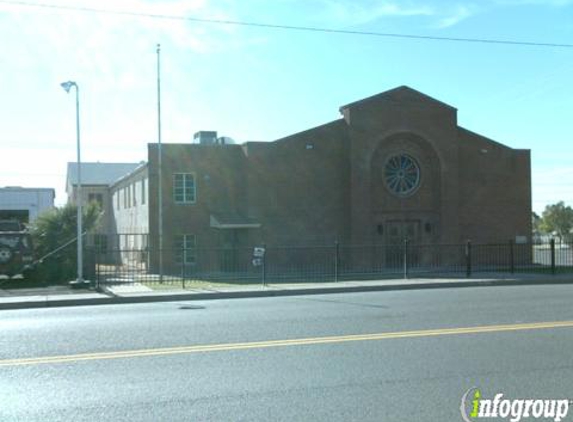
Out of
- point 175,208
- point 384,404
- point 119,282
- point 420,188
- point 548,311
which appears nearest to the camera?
point 384,404

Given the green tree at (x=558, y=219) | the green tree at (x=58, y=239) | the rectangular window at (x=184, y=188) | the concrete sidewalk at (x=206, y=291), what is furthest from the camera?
the green tree at (x=558, y=219)

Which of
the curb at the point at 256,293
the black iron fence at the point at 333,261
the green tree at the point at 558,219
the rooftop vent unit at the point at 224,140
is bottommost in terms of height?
the curb at the point at 256,293

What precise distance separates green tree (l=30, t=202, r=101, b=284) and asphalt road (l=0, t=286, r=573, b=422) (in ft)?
35.6

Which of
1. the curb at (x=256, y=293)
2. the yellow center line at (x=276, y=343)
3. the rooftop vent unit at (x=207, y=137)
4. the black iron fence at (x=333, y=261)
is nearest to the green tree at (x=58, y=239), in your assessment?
the black iron fence at (x=333, y=261)

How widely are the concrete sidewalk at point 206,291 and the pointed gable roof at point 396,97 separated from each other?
507 inches

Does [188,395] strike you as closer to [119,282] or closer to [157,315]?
[157,315]

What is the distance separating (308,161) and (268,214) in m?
3.33

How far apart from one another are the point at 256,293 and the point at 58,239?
37.4ft

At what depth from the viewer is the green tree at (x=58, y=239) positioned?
23.8m

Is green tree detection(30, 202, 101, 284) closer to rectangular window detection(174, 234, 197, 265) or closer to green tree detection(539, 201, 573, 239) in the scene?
rectangular window detection(174, 234, 197, 265)

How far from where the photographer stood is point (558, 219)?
87.8 m

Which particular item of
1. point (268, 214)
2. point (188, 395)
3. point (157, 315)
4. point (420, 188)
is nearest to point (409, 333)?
point (188, 395)

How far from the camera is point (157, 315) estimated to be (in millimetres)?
13109

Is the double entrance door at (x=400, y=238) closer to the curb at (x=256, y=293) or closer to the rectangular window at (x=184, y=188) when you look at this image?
the rectangular window at (x=184, y=188)
